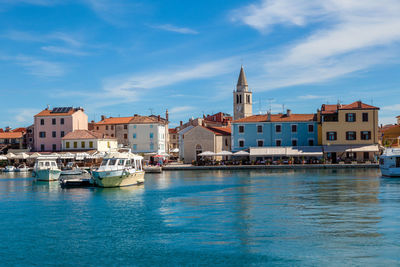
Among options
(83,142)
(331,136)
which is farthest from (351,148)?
(83,142)

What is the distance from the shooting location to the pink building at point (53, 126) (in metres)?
86.2

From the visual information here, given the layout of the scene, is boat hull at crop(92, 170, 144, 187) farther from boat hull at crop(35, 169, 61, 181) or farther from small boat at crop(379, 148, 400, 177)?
small boat at crop(379, 148, 400, 177)

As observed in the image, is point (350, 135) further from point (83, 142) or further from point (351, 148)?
point (83, 142)

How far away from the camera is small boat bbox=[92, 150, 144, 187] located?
4275cm

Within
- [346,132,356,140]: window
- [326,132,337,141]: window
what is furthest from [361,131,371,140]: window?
[326,132,337,141]: window

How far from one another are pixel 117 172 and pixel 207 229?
22.1 meters

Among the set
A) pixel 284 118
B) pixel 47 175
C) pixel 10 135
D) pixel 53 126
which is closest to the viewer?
pixel 47 175

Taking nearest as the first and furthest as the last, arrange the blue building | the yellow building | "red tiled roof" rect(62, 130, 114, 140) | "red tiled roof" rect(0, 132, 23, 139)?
the yellow building
the blue building
"red tiled roof" rect(62, 130, 114, 140)
"red tiled roof" rect(0, 132, 23, 139)

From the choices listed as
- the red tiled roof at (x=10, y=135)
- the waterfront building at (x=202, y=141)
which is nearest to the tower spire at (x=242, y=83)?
the waterfront building at (x=202, y=141)

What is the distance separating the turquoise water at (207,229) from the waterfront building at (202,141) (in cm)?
4018

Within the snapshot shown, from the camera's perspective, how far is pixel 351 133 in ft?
225

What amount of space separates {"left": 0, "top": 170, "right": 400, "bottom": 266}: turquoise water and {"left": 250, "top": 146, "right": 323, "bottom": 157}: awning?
31415 millimetres

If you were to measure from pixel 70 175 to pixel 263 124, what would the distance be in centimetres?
3074

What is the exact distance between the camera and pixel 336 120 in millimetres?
69875
